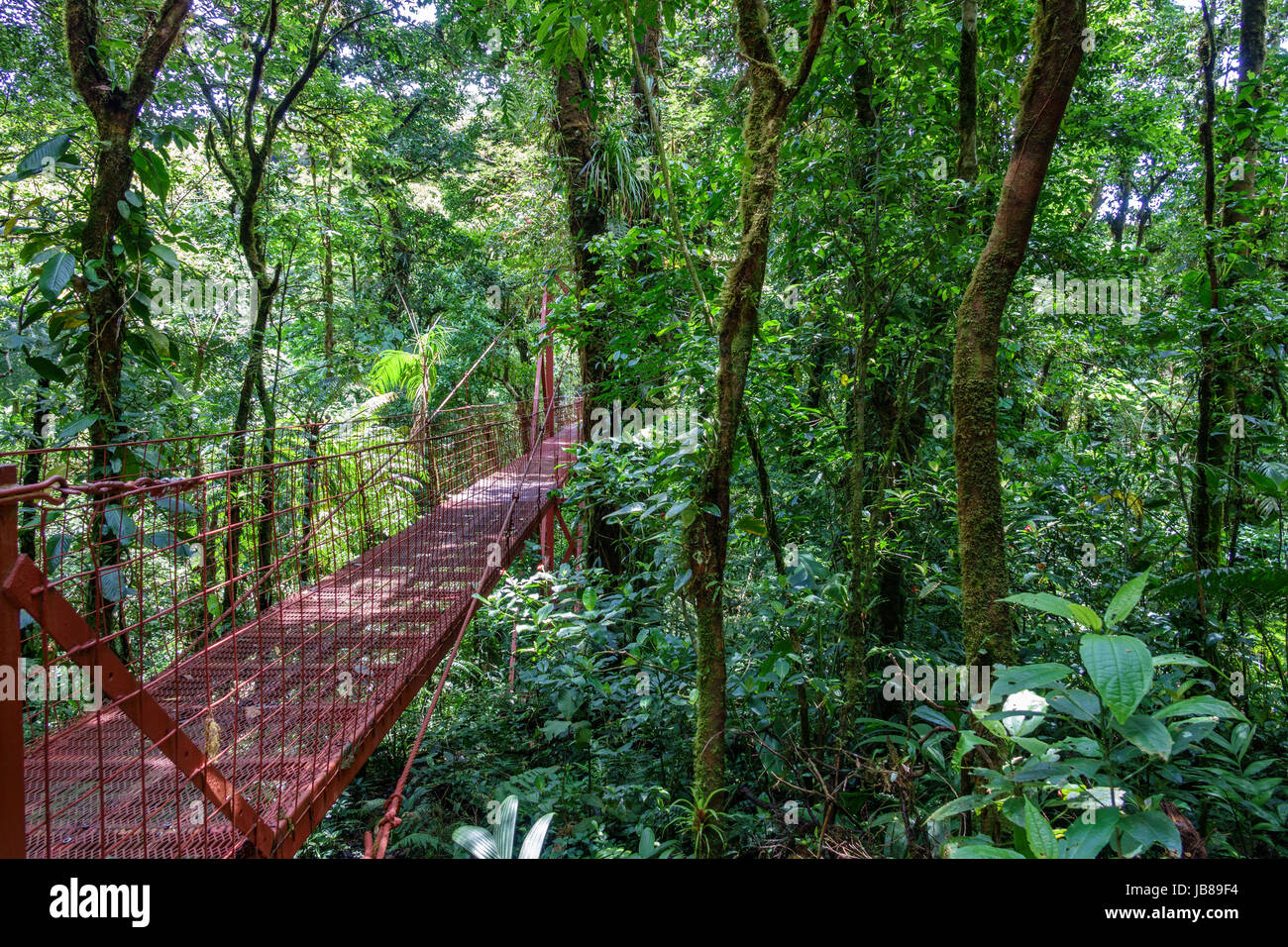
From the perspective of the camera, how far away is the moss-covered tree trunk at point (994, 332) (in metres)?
1.30

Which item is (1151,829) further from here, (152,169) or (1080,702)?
(152,169)

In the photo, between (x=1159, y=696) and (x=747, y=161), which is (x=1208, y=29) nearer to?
(x=747, y=161)

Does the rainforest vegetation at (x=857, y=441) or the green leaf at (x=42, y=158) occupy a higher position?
the green leaf at (x=42, y=158)

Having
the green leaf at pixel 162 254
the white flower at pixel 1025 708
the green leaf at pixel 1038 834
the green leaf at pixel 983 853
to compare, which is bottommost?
the green leaf at pixel 983 853

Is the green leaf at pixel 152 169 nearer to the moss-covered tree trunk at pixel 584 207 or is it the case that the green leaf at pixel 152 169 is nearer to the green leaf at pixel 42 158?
the green leaf at pixel 42 158

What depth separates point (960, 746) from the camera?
1109 millimetres

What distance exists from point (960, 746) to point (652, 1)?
182cm

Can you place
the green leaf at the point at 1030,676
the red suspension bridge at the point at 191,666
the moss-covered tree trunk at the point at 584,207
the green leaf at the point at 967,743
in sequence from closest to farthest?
the green leaf at the point at 1030,676 < the green leaf at the point at 967,743 < the red suspension bridge at the point at 191,666 < the moss-covered tree trunk at the point at 584,207

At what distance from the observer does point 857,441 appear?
211 centimetres

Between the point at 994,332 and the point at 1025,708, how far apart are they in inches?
28.9

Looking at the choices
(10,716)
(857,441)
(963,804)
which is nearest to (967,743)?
(963,804)

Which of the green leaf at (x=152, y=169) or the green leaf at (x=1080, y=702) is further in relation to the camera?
the green leaf at (x=152, y=169)

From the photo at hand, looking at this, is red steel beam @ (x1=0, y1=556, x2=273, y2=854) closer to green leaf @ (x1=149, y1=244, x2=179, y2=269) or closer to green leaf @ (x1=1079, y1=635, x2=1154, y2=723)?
green leaf @ (x1=1079, y1=635, x2=1154, y2=723)

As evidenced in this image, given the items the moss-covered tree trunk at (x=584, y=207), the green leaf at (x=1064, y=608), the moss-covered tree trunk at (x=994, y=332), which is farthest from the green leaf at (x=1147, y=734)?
the moss-covered tree trunk at (x=584, y=207)
